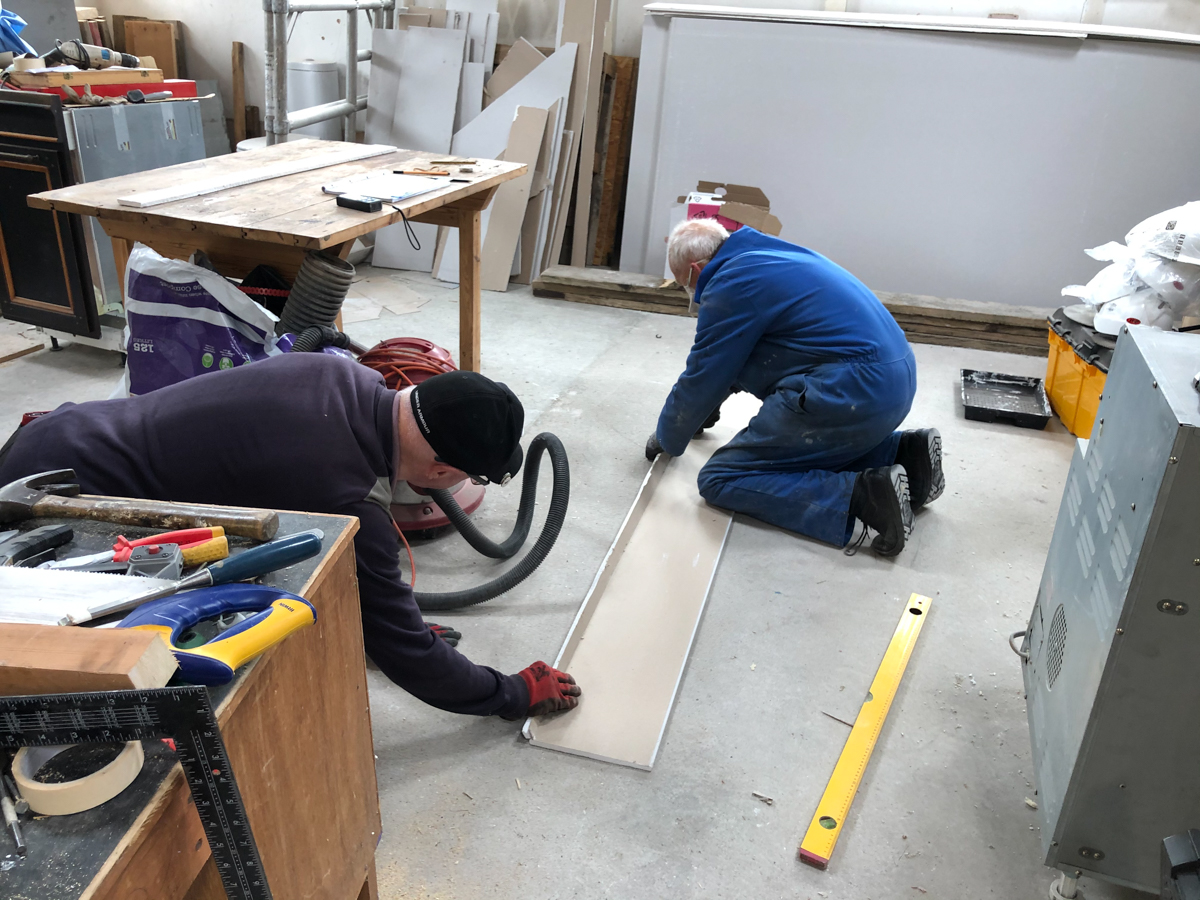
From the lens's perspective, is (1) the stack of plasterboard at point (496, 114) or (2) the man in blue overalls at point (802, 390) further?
(1) the stack of plasterboard at point (496, 114)

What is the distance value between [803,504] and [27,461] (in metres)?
1.97

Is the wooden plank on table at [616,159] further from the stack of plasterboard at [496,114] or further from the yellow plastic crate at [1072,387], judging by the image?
the yellow plastic crate at [1072,387]

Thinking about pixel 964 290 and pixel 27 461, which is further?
pixel 964 290

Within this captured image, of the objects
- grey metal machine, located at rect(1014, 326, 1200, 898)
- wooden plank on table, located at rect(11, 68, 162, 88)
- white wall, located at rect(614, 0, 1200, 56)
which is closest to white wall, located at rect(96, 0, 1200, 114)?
white wall, located at rect(614, 0, 1200, 56)

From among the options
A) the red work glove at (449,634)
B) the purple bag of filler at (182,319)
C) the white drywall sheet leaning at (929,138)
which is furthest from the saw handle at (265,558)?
the white drywall sheet leaning at (929,138)

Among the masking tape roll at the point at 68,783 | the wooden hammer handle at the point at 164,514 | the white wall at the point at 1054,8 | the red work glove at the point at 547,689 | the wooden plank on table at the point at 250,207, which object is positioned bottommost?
the red work glove at the point at 547,689

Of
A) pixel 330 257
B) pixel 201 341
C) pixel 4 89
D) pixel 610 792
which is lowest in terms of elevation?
pixel 610 792

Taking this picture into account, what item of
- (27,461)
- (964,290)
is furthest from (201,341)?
(964,290)

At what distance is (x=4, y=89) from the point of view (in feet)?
10.3

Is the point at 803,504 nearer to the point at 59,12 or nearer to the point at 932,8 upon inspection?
the point at 932,8

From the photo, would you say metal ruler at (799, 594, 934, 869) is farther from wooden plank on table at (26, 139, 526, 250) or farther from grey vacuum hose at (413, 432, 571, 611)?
wooden plank on table at (26, 139, 526, 250)

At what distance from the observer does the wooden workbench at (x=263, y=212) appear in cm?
221

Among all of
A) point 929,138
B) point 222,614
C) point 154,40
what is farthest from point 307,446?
point 154,40

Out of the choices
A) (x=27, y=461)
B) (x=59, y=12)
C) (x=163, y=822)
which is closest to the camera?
(x=163, y=822)
